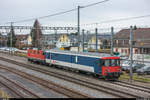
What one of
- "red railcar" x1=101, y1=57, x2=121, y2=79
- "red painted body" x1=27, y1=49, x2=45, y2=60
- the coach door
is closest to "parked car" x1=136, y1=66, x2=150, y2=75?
"red railcar" x1=101, y1=57, x2=121, y2=79

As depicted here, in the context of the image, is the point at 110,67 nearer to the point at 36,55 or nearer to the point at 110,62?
the point at 110,62

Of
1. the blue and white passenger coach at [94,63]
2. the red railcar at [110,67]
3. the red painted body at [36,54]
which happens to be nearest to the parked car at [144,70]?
the blue and white passenger coach at [94,63]

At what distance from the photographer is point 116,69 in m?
19.2

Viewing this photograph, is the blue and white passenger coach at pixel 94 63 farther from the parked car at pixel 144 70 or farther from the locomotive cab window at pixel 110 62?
the parked car at pixel 144 70

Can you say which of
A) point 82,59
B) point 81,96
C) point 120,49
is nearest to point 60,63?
point 82,59

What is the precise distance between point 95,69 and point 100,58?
1357mm

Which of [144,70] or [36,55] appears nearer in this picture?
[144,70]

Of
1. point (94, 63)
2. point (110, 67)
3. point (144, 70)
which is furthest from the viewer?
point (144, 70)

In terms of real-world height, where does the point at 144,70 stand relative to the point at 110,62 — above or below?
below

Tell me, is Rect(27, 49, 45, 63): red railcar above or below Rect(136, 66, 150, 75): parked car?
above

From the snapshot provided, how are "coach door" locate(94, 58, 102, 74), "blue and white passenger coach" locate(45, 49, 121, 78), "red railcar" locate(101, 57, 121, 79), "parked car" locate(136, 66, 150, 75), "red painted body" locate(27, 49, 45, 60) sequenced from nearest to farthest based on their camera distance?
"red railcar" locate(101, 57, 121, 79), "blue and white passenger coach" locate(45, 49, 121, 78), "coach door" locate(94, 58, 102, 74), "parked car" locate(136, 66, 150, 75), "red painted body" locate(27, 49, 45, 60)

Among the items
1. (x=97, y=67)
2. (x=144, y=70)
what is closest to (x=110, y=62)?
(x=97, y=67)

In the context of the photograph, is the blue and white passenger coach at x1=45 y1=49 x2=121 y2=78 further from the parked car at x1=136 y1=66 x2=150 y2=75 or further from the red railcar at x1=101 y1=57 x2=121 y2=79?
the parked car at x1=136 y1=66 x2=150 y2=75

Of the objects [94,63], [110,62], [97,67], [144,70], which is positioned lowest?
[144,70]
